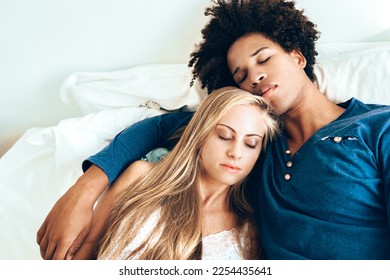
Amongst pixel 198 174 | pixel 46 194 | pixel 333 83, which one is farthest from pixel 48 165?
pixel 333 83

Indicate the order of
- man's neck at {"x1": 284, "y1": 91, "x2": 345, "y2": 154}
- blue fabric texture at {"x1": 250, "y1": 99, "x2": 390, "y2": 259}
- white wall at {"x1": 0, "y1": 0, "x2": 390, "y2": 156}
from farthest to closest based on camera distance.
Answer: white wall at {"x1": 0, "y1": 0, "x2": 390, "y2": 156}, man's neck at {"x1": 284, "y1": 91, "x2": 345, "y2": 154}, blue fabric texture at {"x1": 250, "y1": 99, "x2": 390, "y2": 259}

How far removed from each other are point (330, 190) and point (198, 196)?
238 mm

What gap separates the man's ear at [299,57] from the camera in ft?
2.65

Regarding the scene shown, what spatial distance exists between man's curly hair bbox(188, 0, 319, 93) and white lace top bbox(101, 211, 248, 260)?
35cm

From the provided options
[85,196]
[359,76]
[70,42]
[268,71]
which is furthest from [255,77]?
[70,42]

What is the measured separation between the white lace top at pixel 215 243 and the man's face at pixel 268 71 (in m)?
0.27

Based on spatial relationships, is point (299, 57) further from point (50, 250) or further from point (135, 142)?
point (50, 250)

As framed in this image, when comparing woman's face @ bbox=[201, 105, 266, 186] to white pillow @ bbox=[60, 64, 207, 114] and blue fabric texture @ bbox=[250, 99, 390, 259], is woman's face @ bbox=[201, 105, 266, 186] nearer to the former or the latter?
blue fabric texture @ bbox=[250, 99, 390, 259]

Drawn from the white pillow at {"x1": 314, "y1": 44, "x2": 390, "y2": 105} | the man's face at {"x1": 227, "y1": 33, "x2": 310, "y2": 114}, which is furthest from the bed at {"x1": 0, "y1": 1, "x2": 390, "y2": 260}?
the man's face at {"x1": 227, "y1": 33, "x2": 310, "y2": 114}

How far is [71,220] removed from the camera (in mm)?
603

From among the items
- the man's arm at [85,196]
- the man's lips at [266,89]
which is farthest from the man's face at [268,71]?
the man's arm at [85,196]

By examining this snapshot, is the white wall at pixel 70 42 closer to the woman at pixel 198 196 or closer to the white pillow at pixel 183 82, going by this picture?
the white pillow at pixel 183 82

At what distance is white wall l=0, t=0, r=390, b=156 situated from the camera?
2.92 feet

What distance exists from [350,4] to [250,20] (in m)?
0.24
